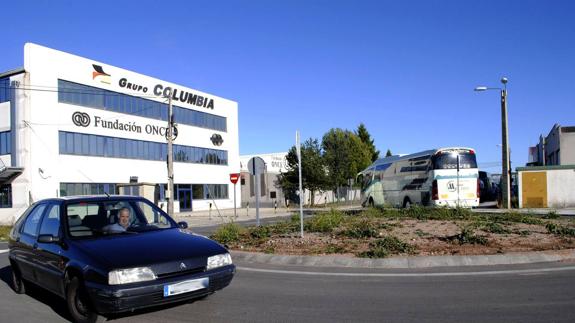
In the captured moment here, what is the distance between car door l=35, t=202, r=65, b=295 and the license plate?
153cm

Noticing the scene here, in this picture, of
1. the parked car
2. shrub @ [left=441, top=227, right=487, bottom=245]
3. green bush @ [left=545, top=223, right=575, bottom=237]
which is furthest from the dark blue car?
the parked car

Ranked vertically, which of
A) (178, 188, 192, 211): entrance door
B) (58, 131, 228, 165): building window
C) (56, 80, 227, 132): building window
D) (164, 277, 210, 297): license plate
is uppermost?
(56, 80, 227, 132): building window

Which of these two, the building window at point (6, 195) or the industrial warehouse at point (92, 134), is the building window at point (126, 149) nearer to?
the industrial warehouse at point (92, 134)

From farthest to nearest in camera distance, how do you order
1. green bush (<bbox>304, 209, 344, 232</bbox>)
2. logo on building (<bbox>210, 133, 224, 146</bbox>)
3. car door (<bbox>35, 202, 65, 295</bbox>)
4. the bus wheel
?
1. logo on building (<bbox>210, 133, 224, 146</bbox>)
2. the bus wheel
3. green bush (<bbox>304, 209, 344, 232</bbox>)
4. car door (<bbox>35, 202, 65, 295</bbox>)

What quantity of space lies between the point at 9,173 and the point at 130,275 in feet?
96.5

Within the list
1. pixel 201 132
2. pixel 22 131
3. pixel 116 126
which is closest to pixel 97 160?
pixel 116 126

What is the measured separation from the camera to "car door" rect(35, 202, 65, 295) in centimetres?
635

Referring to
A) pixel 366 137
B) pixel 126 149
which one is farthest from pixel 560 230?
pixel 366 137

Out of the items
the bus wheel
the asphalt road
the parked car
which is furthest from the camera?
the parked car

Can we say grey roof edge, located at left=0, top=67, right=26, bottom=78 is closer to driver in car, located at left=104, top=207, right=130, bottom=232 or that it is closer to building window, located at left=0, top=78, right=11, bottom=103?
building window, located at left=0, top=78, right=11, bottom=103

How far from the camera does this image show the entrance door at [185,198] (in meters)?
44.0

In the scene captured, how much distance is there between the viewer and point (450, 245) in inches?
439

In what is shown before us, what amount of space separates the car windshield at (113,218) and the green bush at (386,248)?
176 inches

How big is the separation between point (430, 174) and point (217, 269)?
20914 millimetres
